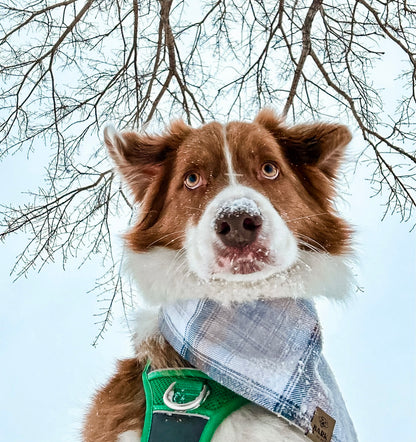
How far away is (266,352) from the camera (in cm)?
181

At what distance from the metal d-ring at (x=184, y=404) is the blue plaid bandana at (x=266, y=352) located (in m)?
0.06

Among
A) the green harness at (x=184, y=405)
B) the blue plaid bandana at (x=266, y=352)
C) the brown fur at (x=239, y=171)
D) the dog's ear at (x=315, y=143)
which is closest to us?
the green harness at (x=184, y=405)

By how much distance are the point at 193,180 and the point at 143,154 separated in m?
0.32

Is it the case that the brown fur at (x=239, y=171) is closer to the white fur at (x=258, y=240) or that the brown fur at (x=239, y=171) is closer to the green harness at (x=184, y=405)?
the white fur at (x=258, y=240)

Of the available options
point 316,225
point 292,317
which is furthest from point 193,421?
point 316,225

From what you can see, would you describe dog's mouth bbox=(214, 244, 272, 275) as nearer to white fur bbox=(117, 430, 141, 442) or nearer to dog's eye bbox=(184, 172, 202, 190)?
dog's eye bbox=(184, 172, 202, 190)

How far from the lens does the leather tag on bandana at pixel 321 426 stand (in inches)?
65.9

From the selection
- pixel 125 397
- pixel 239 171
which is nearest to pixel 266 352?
pixel 125 397

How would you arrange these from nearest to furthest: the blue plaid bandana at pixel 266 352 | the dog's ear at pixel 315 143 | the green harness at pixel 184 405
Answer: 1. the green harness at pixel 184 405
2. the blue plaid bandana at pixel 266 352
3. the dog's ear at pixel 315 143

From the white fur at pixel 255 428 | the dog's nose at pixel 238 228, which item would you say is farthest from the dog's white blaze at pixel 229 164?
the white fur at pixel 255 428

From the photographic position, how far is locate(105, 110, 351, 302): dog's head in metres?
1.77

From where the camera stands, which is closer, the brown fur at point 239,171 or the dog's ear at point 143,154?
the brown fur at point 239,171

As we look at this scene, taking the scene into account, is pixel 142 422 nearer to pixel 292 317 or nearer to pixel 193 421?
pixel 193 421

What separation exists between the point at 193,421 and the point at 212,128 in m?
1.15
